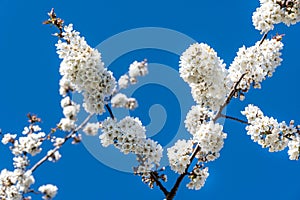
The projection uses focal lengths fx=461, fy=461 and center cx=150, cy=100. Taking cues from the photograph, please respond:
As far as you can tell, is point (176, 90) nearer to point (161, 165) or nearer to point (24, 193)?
point (161, 165)

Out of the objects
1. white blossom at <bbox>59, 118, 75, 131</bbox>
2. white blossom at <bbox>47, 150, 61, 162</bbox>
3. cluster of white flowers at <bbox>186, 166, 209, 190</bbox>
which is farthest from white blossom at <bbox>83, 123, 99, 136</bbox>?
cluster of white flowers at <bbox>186, 166, 209, 190</bbox>

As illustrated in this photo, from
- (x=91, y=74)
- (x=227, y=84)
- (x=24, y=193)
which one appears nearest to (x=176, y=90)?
(x=227, y=84)

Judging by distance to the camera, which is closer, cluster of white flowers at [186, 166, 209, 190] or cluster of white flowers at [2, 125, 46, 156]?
cluster of white flowers at [2, 125, 46, 156]

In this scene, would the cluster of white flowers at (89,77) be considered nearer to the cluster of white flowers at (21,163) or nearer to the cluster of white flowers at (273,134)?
the cluster of white flowers at (21,163)

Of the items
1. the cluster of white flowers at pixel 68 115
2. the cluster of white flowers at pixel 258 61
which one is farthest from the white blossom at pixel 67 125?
the cluster of white flowers at pixel 258 61

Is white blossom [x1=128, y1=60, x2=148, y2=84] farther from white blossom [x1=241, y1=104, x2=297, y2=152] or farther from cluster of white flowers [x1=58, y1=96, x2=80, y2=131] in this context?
white blossom [x1=241, y1=104, x2=297, y2=152]

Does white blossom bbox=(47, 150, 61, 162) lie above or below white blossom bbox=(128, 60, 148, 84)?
below
